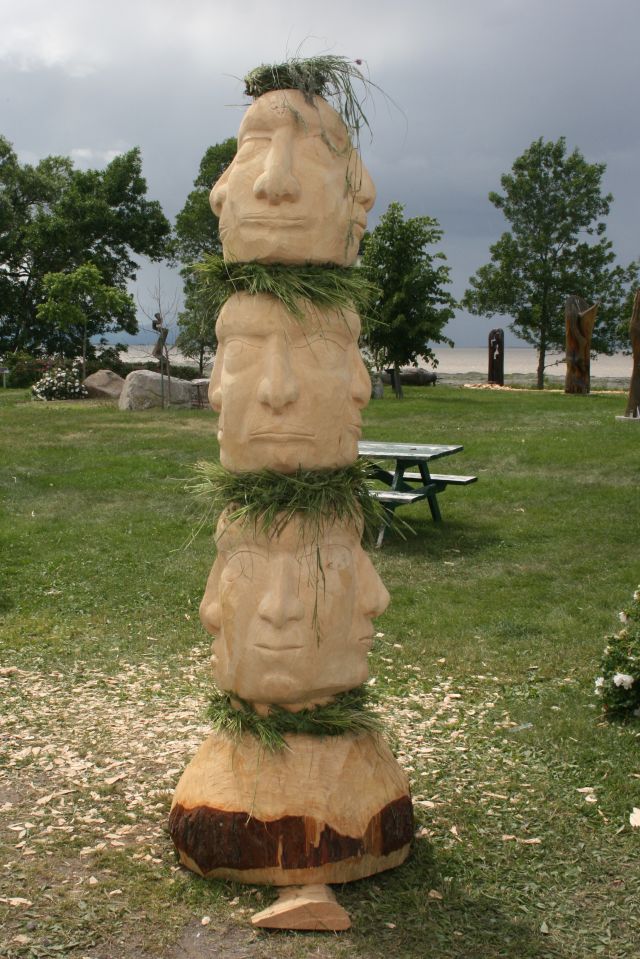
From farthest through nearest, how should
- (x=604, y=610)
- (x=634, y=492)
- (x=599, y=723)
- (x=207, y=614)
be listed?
(x=634, y=492), (x=604, y=610), (x=599, y=723), (x=207, y=614)

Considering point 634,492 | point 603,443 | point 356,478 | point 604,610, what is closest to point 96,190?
point 603,443

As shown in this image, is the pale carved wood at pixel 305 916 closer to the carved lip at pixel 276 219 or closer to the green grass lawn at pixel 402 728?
the green grass lawn at pixel 402 728

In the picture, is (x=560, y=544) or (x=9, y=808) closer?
(x=9, y=808)

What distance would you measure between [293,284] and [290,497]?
82 centimetres

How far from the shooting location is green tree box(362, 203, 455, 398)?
20.3m

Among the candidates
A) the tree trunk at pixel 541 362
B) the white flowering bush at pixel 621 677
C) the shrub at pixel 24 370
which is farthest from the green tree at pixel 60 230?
the white flowering bush at pixel 621 677

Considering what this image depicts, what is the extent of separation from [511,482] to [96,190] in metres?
22.5

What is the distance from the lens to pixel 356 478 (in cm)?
378

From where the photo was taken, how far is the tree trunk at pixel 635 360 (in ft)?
50.5

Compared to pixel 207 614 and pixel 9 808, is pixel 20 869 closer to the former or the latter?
pixel 9 808

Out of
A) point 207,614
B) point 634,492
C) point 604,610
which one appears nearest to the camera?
point 207,614

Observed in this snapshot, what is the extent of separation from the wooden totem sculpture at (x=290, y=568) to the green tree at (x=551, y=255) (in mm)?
25481

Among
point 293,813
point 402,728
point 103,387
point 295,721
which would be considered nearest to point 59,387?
point 103,387

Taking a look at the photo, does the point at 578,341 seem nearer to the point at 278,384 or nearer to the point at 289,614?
the point at 278,384
